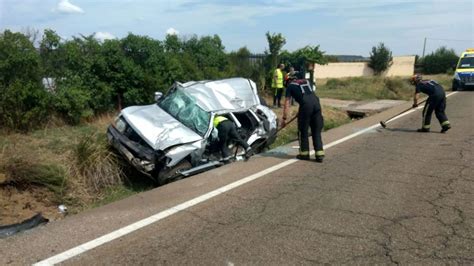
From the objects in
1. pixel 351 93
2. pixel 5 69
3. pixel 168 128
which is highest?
pixel 5 69

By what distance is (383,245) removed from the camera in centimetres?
451

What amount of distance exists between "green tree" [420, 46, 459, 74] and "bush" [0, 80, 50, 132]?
202 ft

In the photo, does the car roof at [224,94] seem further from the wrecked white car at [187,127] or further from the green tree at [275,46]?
→ the green tree at [275,46]

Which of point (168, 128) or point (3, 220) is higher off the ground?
point (168, 128)

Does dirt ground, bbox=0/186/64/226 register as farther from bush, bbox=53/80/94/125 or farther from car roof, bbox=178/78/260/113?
bush, bbox=53/80/94/125

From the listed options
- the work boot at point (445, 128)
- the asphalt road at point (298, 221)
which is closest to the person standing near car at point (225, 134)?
the asphalt road at point (298, 221)

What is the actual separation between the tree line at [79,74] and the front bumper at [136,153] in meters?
3.94

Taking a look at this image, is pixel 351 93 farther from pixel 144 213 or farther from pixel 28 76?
pixel 144 213

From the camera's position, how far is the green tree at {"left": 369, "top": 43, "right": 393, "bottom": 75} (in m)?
59.5

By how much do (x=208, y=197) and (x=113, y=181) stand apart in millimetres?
2267

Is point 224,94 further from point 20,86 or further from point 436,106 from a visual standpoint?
point 436,106

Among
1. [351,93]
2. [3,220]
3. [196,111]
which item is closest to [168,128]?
[196,111]

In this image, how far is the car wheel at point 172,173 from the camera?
7250 mm

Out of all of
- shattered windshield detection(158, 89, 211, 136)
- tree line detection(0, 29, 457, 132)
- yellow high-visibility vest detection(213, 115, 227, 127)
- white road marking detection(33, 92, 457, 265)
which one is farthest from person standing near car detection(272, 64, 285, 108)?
white road marking detection(33, 92, 457, 265)
